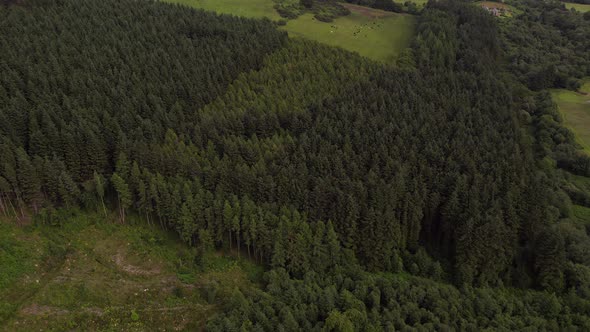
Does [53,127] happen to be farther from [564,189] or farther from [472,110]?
[564,189]

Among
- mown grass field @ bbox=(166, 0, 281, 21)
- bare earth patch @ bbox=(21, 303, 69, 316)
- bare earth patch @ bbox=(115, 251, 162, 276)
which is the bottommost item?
bare earth patch @ bbox=(115, 251, 162, 276)

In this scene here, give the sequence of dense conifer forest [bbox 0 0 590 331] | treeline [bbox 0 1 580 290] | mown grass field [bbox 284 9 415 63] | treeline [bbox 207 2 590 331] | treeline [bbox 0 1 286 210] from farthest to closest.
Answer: mown grass field [bbox 284 9 415 63]
treeline [bbox 0 1 286 210]
treeline [bbox 0 1 580 290]
dense conifer forest [bbox 0 0 590 331]
treeline [bbox 207 2 590 331]

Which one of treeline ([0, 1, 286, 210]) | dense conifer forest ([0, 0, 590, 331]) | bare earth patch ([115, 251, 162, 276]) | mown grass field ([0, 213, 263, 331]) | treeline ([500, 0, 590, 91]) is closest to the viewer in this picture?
mown grass field ([0, 213, 263, 331])

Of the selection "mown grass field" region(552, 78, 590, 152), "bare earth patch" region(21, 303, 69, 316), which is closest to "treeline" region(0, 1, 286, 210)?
"bare earth patch" region(21, 303, 69, 316)

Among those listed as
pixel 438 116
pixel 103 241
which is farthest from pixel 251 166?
pixel 438 116

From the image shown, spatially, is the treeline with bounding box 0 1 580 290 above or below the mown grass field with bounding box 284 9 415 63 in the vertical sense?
below

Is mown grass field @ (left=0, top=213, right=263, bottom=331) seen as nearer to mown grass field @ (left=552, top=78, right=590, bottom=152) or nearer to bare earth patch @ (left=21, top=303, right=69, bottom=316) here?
bare earth patch @ (left=21, top=303, right=69, bottom=316)

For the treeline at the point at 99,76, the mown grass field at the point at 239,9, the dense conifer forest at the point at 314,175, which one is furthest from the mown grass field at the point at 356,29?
the dense conifer forest at the point at 314,175
